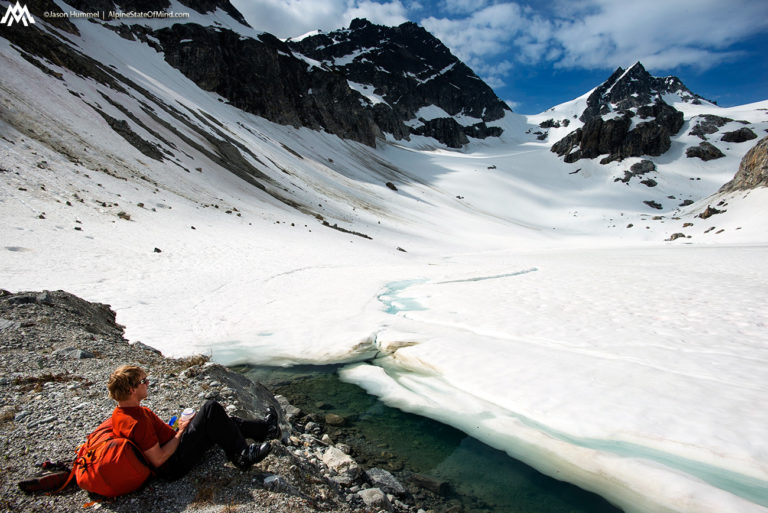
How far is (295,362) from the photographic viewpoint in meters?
9.46

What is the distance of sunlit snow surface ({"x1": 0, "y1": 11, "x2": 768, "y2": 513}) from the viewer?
5809 mm

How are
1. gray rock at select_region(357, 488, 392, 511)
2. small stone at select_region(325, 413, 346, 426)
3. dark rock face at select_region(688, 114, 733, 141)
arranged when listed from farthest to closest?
dark rock face at select_region(688, 114, 733, 141), small stone at select_region(325, 413, 346, 426), gray rock at select_region(357, 488, 392, 511)

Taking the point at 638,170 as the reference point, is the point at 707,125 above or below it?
above

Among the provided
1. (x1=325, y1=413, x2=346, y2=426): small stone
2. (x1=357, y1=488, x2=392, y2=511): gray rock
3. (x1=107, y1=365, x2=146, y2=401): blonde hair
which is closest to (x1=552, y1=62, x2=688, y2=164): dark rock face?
(x1=325, y1=413, x2=346, y2=426): small stone

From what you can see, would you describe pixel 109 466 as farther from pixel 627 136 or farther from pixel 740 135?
pixel 740 135

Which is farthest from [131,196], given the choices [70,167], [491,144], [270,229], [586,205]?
[491,144]

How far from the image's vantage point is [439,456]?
6109 millimetres

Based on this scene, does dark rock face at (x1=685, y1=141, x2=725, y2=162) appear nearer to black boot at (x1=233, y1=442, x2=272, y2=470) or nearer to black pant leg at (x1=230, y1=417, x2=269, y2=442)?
black pant leg at (x1=230, y1=417, x2=269, y2=442)

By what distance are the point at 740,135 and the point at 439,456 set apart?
149m

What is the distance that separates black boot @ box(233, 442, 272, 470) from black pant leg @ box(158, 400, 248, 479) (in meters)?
0.07

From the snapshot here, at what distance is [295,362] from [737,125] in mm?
153396

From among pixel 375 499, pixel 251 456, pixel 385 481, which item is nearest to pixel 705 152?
pixel 385 481

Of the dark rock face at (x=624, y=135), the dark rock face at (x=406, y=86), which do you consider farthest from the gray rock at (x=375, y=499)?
the dark rock face at (x=406, y=86)

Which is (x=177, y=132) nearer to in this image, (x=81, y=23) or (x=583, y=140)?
(x=81, y=23)
